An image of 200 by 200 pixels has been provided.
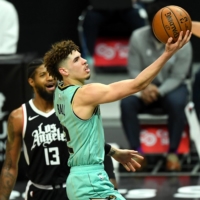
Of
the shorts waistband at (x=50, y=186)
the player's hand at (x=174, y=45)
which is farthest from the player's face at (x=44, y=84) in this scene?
the player's hand at (x=174, y=45)

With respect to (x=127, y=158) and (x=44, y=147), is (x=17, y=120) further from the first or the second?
(x=127, y=158)

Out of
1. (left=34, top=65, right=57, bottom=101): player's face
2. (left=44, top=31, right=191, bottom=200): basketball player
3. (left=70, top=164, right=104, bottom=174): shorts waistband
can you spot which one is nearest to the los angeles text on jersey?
(left=44, top=31, right=191, bottom=200): basketball player

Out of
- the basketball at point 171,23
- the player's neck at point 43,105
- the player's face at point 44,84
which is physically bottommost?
the player's neck at point 43,105

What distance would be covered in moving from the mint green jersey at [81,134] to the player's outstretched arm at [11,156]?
985 millimetres

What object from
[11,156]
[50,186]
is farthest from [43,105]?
[50,186]

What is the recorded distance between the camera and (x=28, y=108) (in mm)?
5965

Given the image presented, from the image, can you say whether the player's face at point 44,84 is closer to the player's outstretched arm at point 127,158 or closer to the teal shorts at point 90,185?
the player's outstretched arm at point 127,158

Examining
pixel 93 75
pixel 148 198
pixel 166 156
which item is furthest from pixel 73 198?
pixel 93 75

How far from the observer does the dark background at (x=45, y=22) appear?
10.2 metres

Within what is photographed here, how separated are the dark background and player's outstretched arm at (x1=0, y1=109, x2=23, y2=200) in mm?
4461

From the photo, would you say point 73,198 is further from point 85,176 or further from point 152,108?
point 152,108

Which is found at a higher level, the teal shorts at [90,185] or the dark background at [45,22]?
the dark background at [45,22]

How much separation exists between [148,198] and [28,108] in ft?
5.34

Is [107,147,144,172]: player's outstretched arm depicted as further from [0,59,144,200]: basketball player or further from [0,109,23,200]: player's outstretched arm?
[0,109,23,200]: player's outstretched arm
